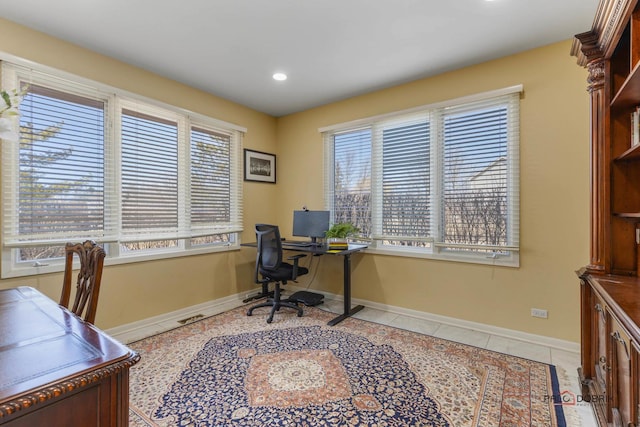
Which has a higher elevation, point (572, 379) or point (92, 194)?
point (92, 194)

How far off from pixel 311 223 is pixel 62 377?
10.3 feet

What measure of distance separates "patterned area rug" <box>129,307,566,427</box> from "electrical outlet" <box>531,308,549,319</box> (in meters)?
0.50

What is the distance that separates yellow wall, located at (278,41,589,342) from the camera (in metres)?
2.51

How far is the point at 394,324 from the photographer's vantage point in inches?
124

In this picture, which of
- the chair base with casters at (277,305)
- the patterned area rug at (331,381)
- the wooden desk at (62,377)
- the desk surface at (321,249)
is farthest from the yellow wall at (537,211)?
the wooden desk at (62,377)

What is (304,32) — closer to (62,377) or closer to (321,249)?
(321,249)

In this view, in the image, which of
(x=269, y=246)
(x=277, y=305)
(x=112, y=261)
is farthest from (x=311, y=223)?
(x=112, y=261)

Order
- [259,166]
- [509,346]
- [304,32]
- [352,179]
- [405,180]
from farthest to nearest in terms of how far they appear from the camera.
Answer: [259,166] → [352,179] → [405,180] → [509,346] → [304,32]

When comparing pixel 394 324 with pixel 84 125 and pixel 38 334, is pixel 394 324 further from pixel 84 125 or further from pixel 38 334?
pixel 84 125

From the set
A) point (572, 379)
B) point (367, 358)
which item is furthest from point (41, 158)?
point (572, 379)

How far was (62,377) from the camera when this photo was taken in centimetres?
80

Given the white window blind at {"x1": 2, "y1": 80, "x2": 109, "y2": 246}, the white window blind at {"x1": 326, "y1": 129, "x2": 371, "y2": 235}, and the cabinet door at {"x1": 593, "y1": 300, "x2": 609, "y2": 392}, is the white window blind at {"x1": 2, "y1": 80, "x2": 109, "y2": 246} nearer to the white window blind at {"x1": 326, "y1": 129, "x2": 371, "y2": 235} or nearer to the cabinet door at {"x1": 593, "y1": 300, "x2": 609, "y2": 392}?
the white window blind at {"x1": 326, "y1": 129, "x2": 371, "y2": 235}

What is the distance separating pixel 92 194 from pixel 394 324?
3179 millimetres

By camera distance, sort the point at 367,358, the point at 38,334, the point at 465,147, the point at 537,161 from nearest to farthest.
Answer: the point at 38,334, the point at 367,358, the point at 537,161, the point at 465,147
